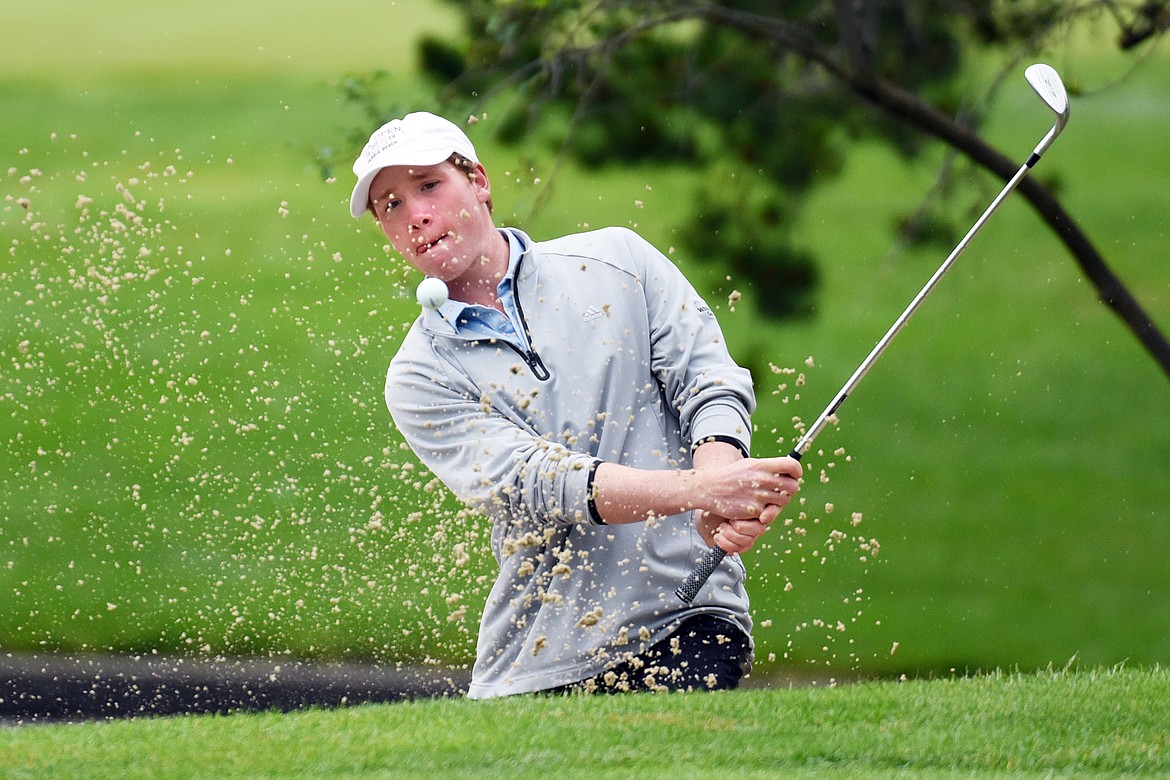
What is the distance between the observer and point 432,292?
277 centimetres

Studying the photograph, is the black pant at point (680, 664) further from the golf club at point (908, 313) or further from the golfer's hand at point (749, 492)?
the golfer's hand at point (749, 492)

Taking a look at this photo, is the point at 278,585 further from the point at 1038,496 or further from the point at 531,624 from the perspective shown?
the point at 531,624

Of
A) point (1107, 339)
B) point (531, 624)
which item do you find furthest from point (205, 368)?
point (531, 624)

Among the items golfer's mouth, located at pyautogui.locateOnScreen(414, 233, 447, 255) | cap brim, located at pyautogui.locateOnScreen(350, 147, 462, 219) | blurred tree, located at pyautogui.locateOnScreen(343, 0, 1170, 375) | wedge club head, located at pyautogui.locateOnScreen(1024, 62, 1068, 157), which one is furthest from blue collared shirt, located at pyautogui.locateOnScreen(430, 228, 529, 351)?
blurred tree, located at pyautogui.locateOnScreen(343, 0, 1170, 375)

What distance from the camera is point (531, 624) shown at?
2.85 m

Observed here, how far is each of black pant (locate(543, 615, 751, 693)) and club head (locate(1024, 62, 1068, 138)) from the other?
1.13 meters

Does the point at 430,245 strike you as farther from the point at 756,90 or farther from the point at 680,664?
the point at 756,90

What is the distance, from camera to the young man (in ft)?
9.10

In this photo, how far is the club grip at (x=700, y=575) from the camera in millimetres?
2701

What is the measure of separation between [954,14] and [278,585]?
508 cm

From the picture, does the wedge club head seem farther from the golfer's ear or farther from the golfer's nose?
the golfer's nose

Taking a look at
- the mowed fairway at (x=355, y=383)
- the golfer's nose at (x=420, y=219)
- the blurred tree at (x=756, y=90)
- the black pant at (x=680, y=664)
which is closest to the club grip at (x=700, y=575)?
the black pant at (x=680, y=664)

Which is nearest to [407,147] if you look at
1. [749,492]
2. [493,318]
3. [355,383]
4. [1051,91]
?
[493,318]

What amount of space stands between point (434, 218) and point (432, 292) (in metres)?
0.15
